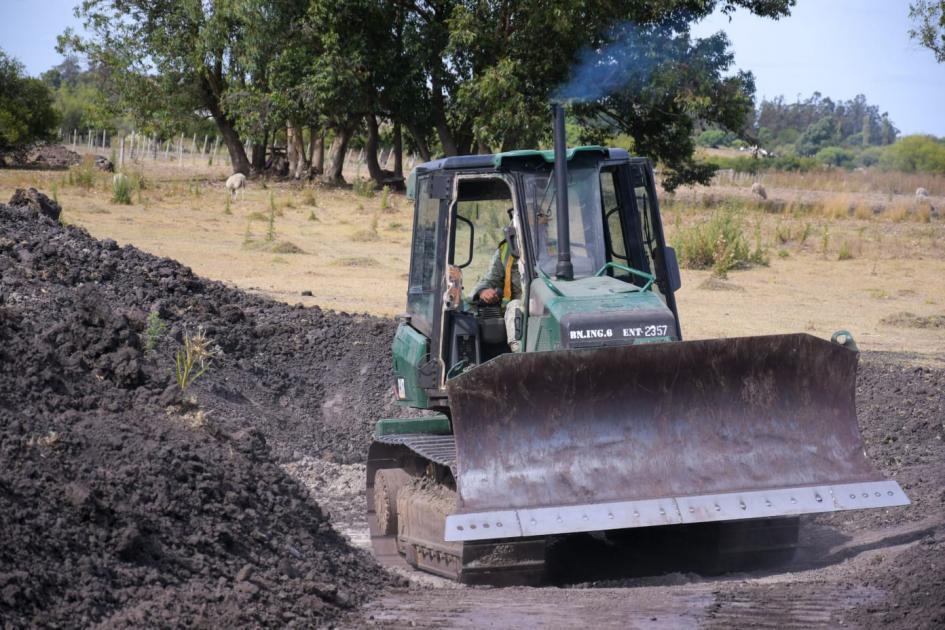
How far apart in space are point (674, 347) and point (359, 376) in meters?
5.80

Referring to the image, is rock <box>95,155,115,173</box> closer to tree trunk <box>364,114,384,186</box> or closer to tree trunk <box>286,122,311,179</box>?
tree trunk <box>286,122,311,179</box>

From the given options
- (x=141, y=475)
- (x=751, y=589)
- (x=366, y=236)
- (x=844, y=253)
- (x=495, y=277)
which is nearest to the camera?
(x=751, y=589)

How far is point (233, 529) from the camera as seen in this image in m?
5.88

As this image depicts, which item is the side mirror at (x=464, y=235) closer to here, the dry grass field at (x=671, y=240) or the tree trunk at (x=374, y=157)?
the dry grass field at (x=671, y=240)

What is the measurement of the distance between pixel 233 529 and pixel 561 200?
264 centimetres

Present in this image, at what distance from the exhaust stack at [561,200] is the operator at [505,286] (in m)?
0.33

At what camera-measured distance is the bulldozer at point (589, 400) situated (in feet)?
19.4

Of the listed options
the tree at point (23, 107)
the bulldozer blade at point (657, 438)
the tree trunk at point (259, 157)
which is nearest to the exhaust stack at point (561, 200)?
the bulldozer blade at point (657, 438)

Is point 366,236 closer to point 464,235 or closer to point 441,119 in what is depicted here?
point 441,119

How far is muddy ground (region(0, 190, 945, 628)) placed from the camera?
4.97 m

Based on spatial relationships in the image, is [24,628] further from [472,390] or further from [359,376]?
[359,376]

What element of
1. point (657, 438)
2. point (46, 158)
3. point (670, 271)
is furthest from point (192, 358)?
point (46, 158)

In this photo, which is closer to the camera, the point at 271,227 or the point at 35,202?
the point at 35,202

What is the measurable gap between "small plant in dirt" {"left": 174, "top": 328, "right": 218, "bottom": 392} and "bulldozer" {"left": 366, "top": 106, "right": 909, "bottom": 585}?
214 cm
